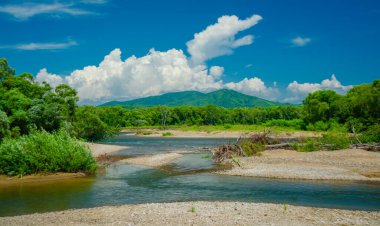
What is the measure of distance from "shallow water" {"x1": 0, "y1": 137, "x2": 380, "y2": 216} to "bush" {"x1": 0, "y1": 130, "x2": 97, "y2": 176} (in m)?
2.87

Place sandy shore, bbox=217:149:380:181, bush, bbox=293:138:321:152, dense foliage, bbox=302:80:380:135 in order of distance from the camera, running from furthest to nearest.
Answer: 1. dense foliage, bbox=302:80:380:135
2. bush, bbox=293:138:321:152
3. sandy shore, bbox=217:149:380:181

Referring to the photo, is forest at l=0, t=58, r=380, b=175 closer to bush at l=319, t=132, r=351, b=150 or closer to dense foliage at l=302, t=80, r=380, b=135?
dense foliage at l=302, t=80, r=380, b=135

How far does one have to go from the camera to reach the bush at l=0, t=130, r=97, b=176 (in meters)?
36.4

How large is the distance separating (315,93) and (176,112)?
264 feet

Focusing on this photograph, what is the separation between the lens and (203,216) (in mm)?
20906

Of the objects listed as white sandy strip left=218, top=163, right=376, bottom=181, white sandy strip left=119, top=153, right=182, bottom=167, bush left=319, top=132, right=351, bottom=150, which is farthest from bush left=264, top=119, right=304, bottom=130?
white sandy strip left=218, top=163, right=376, bottom=181

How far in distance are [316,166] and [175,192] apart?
18393mm

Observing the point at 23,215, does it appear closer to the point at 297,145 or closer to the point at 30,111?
the point at 30,111

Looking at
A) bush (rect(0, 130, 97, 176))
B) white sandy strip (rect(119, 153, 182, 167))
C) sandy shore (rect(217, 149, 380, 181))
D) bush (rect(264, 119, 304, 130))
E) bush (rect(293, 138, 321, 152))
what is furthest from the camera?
bush (rect(264, 119, 304, 130))

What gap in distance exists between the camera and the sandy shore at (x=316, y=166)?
116ft

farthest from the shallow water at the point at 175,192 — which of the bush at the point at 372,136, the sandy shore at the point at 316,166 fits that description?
the bush at the point at 372,136

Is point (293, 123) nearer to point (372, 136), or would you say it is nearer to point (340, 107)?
point (340, 107)

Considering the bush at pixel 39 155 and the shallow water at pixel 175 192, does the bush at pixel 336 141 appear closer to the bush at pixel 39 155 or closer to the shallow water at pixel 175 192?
the shallow water at pixel 175 192

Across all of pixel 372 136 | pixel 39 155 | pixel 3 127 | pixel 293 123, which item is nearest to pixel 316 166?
pixel 372 136
